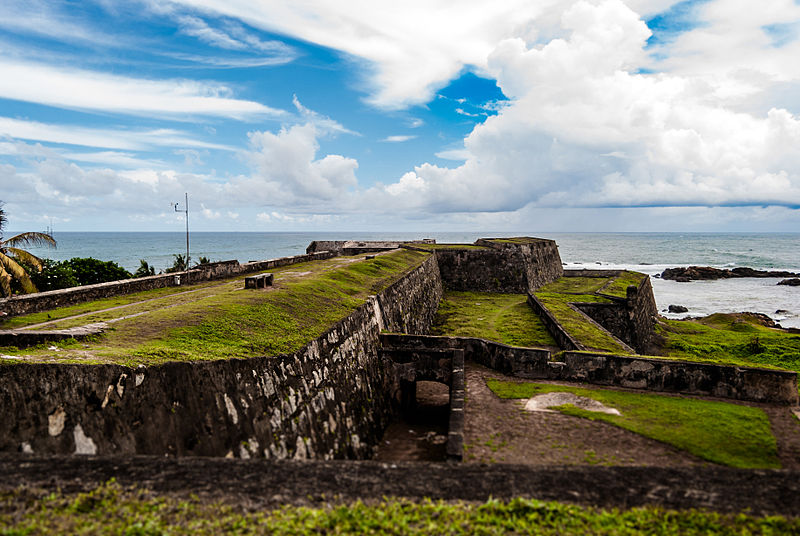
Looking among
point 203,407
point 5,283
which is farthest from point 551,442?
point 5,283

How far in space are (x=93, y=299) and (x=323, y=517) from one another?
39.0 feet

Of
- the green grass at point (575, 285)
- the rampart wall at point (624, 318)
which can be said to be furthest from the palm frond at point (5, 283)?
the green grass at point (575, 285)

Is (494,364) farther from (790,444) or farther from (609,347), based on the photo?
(790,444)

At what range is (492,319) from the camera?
79.5 feet

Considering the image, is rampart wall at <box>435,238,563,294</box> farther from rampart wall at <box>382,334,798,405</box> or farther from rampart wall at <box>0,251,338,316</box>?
rampart wall at <box>382,334,798,405</box>

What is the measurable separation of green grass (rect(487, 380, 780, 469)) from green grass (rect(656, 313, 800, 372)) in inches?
310

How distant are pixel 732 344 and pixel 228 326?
26234 millimetres

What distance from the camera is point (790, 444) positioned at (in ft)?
30.3

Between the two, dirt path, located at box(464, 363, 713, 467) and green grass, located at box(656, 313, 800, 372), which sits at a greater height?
dirt path, located at box(464, 363, 713, 467)

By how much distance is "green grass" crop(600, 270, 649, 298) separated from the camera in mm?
29372

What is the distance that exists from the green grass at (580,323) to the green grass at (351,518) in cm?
1247

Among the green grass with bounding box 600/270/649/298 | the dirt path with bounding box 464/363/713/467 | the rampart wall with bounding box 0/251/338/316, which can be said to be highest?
the rampart wall with bounding box 0/251/338/316

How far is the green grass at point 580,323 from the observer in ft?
56.2

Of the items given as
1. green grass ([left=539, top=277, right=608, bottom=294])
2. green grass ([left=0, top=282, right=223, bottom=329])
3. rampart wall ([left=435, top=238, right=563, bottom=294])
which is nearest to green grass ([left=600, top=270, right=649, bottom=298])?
green grass ([left=539, top=277, right=608, bottom=294])
